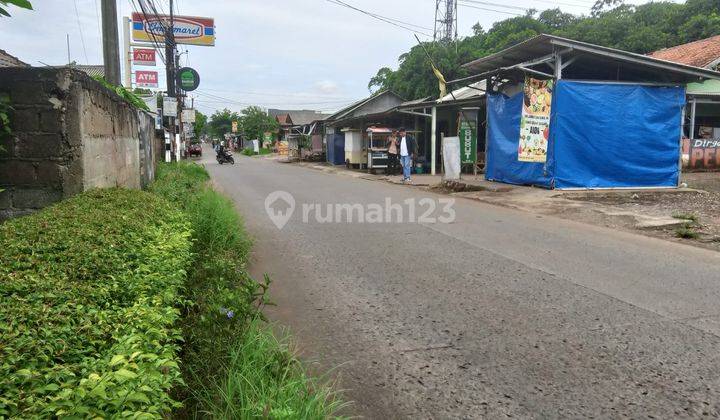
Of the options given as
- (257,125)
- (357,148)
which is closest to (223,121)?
(257,125)

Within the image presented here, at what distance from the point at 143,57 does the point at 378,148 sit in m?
25.8

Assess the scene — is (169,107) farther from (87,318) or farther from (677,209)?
(87,318)

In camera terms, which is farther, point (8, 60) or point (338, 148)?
point (338, 148)

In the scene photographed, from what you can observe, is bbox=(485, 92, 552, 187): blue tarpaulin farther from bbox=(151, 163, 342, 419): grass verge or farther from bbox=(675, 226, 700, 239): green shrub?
bbox=(151, 163, 342, 419): grass verge

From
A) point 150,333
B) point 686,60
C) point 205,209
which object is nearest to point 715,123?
point 686,60

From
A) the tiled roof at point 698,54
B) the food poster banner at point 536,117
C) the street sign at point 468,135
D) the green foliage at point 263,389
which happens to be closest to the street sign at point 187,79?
the street sign at point 468,135

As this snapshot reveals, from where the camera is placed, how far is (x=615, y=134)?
14.6m

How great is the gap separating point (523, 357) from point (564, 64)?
1216 centimetres

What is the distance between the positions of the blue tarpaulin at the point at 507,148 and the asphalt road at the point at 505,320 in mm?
7063

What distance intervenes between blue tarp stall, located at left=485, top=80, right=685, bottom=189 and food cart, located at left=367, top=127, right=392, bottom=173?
9.36 meters

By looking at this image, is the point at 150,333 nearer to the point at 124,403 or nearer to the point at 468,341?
the point at 124,403

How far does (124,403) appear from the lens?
170 centimetres

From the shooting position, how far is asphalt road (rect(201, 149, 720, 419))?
10.7ft

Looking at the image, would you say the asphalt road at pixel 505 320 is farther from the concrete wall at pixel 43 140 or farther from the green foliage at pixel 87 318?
the concrete wall at pixel 43 140
